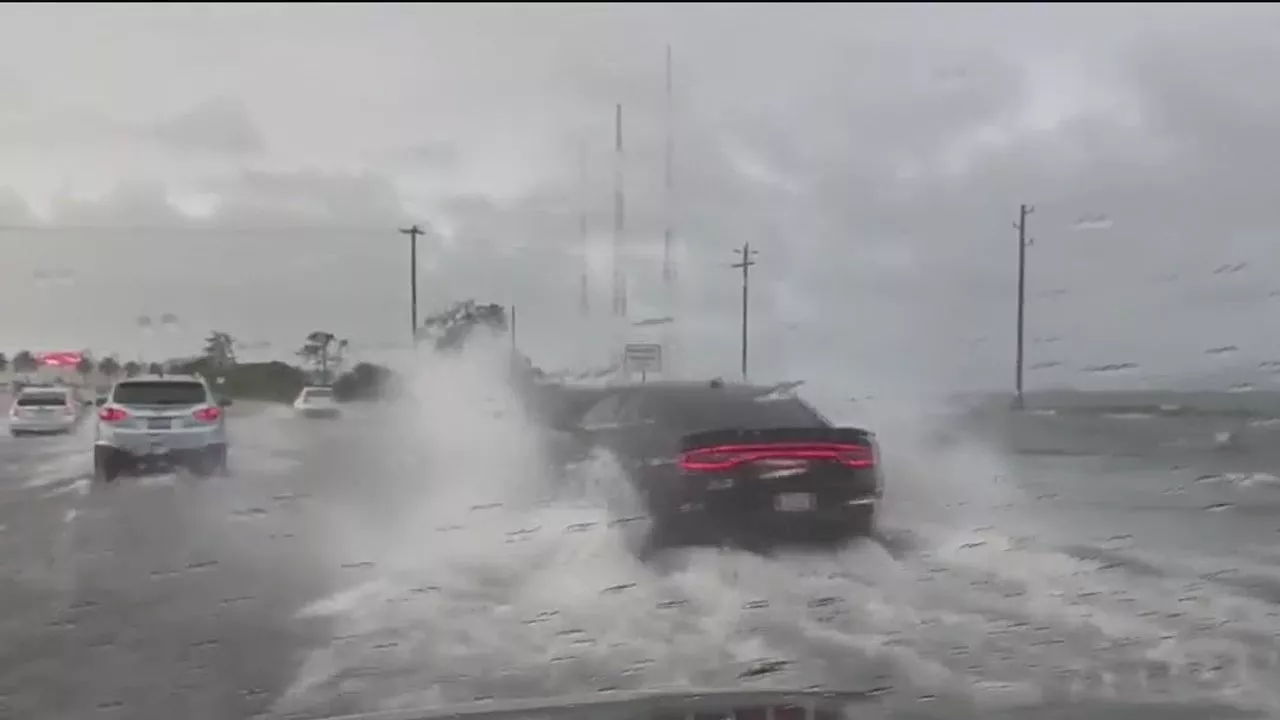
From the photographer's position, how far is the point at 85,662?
6.28 meters

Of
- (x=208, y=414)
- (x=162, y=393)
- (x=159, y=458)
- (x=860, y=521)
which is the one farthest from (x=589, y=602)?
(x=159, y=458)

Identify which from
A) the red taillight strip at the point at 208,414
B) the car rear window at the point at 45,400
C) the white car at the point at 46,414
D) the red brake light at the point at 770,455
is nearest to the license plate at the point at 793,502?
the red brake light at the point at 770,455

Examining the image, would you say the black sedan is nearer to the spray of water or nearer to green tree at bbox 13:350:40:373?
the spray of water

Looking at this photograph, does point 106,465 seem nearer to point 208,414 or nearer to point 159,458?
point 159,458

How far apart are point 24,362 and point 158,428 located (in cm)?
595

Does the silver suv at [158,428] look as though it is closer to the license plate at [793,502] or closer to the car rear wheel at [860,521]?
the license plate at [793,502]

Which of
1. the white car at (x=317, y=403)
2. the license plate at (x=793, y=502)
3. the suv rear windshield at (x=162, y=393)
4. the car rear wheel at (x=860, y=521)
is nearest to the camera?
the license plate at (x=793, y=502)

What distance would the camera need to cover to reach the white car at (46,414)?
15.0m

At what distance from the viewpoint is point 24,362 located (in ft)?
29.8

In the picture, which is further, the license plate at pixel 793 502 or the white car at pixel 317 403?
the white car at pixel 317 403

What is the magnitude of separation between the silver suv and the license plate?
7735mm

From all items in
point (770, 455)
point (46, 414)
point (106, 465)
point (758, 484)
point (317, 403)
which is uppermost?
point (317, 403)

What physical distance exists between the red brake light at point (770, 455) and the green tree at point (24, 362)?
4.53m

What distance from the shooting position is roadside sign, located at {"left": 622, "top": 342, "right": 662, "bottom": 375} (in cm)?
1102
